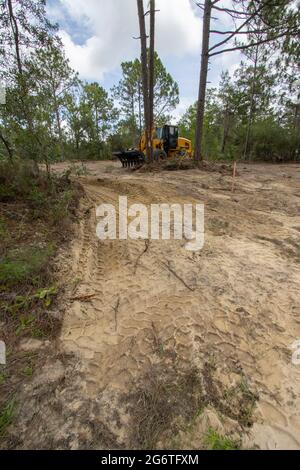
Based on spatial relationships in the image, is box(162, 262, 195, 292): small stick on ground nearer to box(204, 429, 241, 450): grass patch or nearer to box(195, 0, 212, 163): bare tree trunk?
box(204, 429, 241, 450): grass patch

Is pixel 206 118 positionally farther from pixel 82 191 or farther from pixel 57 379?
pixel 57 379

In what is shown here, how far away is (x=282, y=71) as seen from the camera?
15.8 m

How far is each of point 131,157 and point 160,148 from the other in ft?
6.08

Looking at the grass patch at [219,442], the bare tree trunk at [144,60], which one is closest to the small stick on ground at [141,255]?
the grass patch at [219,442]

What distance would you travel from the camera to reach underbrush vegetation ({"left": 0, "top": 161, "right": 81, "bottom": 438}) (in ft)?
6.12

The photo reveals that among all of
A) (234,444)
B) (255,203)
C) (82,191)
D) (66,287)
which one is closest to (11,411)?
(66,287)

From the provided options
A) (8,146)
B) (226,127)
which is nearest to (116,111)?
(226,127)

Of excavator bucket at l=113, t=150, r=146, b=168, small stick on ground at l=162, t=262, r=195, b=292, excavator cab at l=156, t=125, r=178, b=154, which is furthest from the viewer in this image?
excavator cab at l=156, t=125, r=178, b=154

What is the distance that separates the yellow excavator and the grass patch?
9669mm

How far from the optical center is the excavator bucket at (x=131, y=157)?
34.1 ft

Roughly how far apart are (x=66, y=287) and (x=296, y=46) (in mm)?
14035

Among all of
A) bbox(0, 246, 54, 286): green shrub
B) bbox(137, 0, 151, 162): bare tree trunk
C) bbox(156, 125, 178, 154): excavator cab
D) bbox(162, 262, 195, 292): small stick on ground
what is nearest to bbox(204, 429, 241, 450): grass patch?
bbox(162, 262, 195, 292): small stick on ground

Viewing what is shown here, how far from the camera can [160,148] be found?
11750mm

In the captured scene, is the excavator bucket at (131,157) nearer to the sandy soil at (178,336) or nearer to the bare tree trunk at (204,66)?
the bare tree trunk at (204,66)
